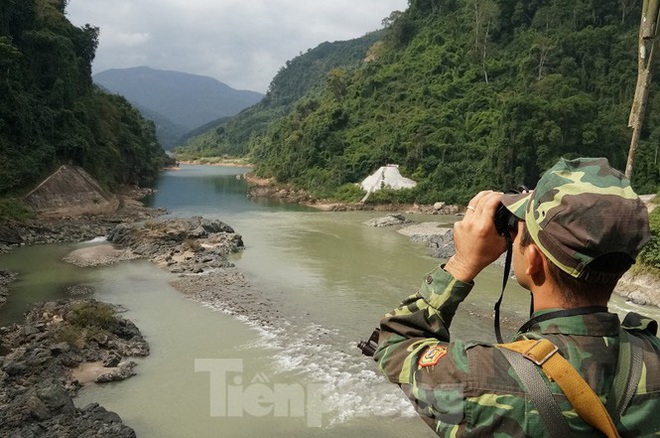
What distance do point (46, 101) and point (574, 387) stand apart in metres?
29.5

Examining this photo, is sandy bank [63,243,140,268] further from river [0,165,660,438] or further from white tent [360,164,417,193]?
white tent [360,164,417,193]

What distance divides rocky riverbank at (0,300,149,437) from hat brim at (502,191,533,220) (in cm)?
584

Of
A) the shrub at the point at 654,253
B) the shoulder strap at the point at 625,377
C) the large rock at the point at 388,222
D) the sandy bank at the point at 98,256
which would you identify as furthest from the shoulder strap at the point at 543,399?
the large rock at the point at 388,222

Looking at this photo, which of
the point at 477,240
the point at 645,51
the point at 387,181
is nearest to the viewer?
the point at 477,240

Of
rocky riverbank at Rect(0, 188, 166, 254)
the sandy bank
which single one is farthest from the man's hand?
rocky riverbank at Rect(0, 188, 166, 254)

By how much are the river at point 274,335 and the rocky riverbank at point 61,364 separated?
431 millimetres

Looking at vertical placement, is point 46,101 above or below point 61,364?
above

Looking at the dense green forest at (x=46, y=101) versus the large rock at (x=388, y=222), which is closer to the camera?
the dense green forest at (x=46, y=101)

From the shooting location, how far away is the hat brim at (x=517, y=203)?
3.89 ft

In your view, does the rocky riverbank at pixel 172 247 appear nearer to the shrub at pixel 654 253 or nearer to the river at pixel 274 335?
the river at pixel 274 335

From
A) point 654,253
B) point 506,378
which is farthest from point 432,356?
point 654,253

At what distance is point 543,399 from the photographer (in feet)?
3.24

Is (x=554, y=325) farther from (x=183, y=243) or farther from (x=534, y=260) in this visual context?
(x=183, y=243)

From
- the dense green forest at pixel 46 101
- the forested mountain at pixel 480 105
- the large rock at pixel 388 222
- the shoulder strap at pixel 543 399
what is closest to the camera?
the shoulder strap at pixel 543 399
